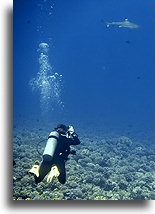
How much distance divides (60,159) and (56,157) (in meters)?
0.09

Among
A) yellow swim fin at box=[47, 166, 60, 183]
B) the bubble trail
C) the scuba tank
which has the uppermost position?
the bubble trail

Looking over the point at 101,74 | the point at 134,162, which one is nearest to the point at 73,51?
the point at 101,74

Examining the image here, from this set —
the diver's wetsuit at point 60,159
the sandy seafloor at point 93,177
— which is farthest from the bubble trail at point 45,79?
the diver's wetsuit at point 60,159

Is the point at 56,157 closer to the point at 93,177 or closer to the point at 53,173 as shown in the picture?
the point at 53,173

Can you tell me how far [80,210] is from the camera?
14.2ft

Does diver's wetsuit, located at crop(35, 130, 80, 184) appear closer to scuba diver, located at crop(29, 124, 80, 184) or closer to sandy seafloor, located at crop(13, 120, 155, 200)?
scuba diver, located at crop(29, 124, 80, 184)

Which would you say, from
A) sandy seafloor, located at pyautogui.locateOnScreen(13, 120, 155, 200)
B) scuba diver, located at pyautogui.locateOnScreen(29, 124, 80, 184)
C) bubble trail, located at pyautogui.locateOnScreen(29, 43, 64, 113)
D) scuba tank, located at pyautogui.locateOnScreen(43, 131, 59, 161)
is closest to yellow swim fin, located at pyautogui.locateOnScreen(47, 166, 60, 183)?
scuba diver, located at pyautogui.locateOnScreen(29, 124, 80, 184)

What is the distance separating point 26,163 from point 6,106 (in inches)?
71.5

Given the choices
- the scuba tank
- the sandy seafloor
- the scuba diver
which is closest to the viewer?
the scuba tank

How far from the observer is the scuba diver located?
12.8ft

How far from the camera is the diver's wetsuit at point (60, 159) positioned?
3.94m

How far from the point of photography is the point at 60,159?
4020 mm

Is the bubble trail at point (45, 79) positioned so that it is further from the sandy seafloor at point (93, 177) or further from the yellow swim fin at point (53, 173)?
the yellow swim fin at point (53, 173)

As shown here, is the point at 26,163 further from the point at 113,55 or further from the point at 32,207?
the point at 113,55
